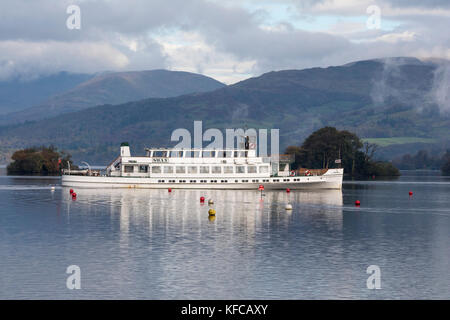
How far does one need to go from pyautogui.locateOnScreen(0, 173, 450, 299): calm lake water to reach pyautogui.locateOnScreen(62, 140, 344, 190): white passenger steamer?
1150 inches

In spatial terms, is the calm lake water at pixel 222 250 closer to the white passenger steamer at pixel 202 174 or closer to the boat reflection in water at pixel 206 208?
the boat reflection in water at pixel 206 208

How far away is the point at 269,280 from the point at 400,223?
1447 inches

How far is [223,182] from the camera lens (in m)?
120

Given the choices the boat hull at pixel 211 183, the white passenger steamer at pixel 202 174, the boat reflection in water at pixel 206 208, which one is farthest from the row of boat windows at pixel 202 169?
the boat reflection in water at pixel 206 208

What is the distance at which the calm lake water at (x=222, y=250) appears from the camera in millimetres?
37094

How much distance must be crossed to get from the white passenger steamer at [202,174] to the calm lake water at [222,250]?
29.2 metres

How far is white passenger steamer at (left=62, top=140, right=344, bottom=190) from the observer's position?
394ft

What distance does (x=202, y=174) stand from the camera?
120 meters

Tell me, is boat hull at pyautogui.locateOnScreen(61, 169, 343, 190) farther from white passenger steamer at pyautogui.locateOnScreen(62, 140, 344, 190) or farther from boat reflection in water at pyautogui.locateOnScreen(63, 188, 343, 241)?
boat reflection in water at pyautogui.locateOnScreen(63, 188, 343, 241)

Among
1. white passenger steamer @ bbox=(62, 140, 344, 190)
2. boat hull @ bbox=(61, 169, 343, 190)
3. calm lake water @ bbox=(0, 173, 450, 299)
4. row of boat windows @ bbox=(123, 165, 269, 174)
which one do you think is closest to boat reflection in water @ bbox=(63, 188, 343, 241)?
calm lake water @ bbox=(0, 173, 450, 299)

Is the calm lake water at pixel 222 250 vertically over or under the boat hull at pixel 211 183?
under
